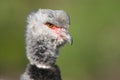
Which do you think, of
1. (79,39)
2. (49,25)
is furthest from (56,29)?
(79,39)

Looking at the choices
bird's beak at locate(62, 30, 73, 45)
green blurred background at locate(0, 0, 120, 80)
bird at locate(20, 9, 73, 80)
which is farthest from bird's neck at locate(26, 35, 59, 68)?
green blurred background at locate(0, 0, 120, 80)

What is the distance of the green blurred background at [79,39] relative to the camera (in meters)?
10.5

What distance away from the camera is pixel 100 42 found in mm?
10992

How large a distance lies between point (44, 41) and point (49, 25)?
0.42 feet

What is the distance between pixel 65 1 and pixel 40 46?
526 cm

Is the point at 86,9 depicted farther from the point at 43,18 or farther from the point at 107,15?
the point at 43,18

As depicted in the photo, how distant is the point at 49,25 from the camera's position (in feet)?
21.0

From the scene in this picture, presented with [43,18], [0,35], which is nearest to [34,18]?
[43,18]

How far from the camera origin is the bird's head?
6.35 metres

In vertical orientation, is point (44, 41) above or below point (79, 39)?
below

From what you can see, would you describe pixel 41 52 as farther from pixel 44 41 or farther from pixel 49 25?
pixel 49 25

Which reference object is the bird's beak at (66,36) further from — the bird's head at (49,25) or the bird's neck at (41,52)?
the bird's neck at (41,52)

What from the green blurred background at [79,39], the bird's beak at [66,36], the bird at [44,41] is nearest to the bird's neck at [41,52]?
the bird at [44,41]

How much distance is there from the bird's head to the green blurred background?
373 cm
